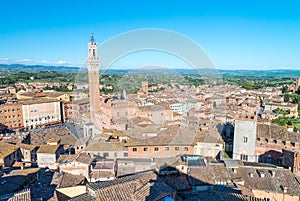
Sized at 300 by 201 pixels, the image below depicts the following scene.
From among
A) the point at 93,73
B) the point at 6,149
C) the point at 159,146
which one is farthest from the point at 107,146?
the point at 93,73

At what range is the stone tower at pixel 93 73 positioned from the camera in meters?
20.3

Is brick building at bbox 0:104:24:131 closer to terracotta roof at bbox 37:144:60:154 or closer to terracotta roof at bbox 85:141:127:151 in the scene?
terracotta roof at bbox 37:144:60:154

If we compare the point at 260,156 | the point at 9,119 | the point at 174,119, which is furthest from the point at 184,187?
the point at 9,119

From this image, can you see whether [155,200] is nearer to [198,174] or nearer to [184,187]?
[184,187]

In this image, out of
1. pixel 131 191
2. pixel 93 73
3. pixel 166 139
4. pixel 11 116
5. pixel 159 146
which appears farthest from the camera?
pixel 11 116

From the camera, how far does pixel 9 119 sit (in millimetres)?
26422

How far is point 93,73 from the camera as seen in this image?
21328mm

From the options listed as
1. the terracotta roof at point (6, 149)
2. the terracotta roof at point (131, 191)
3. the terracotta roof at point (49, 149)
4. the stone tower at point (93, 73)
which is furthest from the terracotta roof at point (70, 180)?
the stone tower at point (93, 73)

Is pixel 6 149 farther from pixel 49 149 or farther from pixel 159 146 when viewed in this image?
pixel 159 146

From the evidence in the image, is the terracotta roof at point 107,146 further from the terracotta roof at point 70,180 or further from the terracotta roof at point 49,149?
the terracotta roof at point 70,180

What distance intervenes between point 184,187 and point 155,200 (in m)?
3.01

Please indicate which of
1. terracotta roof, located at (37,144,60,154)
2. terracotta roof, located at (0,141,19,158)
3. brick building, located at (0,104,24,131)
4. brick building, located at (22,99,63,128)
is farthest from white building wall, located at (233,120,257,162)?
brick building, located at (0,104,24,131)

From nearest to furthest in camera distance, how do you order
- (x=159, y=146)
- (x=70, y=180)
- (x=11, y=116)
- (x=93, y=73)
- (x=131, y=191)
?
(x=131, y=191) < (x=70, y=180) < (x=159, y=146) < (x=93, y=73) < (x=11, y=116)

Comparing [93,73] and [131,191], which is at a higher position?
[93,73]
